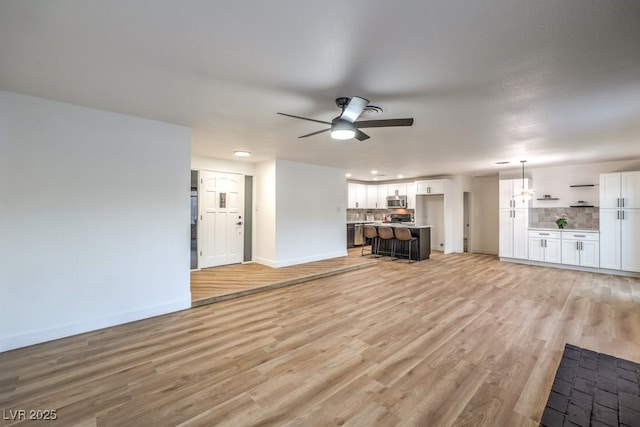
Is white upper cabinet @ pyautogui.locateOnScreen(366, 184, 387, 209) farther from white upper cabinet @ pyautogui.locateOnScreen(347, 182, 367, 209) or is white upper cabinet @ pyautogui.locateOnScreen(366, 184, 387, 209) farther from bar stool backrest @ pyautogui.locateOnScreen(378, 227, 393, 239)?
bar stool backrest @ pyautogui.locateOnScreen(378, 227, 393, 239)

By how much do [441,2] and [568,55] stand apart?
1.24 meters

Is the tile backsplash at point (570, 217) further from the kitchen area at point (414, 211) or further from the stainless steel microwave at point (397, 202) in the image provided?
the stainless steel microwave at point (397, 202)

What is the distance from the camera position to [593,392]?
2164mm

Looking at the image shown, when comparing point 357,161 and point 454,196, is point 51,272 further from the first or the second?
point 454,196

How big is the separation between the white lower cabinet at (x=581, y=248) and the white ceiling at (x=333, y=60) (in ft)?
11.2

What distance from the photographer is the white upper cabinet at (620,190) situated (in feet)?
18.1

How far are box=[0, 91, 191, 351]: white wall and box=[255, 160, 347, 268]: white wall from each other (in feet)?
7.96

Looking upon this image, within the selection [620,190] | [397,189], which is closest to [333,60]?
[620,190]

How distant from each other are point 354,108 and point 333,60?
0.49 metres

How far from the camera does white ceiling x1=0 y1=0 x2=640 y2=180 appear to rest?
62.4 inches

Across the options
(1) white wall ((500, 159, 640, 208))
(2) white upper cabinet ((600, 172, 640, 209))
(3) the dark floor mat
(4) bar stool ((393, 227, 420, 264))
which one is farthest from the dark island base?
(3) the dark floor mat

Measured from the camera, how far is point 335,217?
7.30 metres

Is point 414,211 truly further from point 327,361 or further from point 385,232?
point 327,361

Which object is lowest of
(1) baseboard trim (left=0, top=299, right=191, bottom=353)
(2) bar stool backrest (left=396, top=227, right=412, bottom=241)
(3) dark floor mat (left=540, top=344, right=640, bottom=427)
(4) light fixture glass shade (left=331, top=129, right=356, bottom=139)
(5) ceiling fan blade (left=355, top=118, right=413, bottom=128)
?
(3) dark floor mat (left=540, top=344, right=640, bottom=427)
